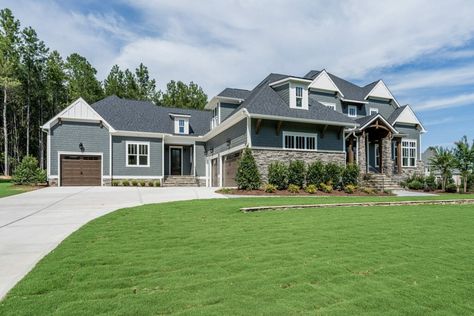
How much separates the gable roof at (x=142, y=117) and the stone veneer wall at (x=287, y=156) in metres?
10.7

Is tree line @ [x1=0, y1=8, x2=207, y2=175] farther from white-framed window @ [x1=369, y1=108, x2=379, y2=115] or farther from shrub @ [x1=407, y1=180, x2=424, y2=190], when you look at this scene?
shrub @ [x1=407, y1=180, x2=424, y2=190]

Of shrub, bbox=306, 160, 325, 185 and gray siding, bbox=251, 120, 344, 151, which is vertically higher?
gray siding, bbox=251, 120, 344, 151

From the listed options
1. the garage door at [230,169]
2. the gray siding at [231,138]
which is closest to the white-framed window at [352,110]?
the gray siding at [231,138]

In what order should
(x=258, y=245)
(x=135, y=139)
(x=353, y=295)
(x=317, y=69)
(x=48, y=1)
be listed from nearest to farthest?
(x=353, y=295) → (x=258, y=245) → (x=48, y=1) → (x=135, y=139) → (x=317, y=69)

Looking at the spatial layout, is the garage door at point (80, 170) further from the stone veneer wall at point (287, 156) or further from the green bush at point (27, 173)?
the stone veneer wall at point (287, 156)

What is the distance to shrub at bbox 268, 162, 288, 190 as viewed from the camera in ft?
58.9

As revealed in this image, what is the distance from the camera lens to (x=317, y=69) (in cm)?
2948

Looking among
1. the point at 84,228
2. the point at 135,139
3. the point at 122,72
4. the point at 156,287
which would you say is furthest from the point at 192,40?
the point at 122,72

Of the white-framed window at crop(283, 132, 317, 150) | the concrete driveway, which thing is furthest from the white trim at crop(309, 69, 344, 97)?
the concrete driveway

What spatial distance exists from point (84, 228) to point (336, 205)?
27.7 feet

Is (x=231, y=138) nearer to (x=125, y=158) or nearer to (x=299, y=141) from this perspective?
(x=299, y=141)

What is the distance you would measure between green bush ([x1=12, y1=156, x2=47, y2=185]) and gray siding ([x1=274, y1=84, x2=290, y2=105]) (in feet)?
57.3

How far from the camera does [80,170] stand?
23.1 meters

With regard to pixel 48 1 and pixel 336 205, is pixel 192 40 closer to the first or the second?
pixel 48 1
